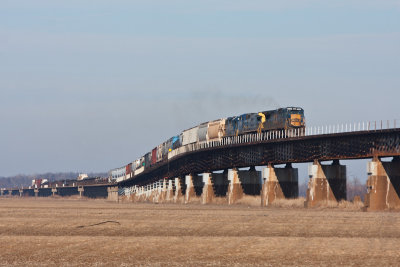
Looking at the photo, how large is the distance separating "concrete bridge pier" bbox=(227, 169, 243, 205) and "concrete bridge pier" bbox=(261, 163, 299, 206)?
9.68m

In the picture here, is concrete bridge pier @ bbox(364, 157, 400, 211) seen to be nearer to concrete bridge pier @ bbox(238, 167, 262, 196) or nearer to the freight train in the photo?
the freight train

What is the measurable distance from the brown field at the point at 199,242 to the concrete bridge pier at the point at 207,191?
193 ft

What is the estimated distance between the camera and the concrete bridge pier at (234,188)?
96312mm

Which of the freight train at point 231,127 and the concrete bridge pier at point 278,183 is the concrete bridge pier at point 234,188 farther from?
the concrete bridge pier at point 278,183

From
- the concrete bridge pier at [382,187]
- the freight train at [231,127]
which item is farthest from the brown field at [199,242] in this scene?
the freight train at [231,127]

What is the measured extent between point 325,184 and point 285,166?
1129cm

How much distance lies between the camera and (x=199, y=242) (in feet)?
106

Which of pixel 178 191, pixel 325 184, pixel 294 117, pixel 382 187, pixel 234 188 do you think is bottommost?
pixel 382 187

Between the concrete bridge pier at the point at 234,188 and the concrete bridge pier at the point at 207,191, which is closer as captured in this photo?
the concrete bridge pier at the point at 234,188

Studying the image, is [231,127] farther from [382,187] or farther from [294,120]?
[382,187]

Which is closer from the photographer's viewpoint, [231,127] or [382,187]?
[382,187]

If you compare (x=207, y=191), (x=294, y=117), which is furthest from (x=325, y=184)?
(x=207, y=191)

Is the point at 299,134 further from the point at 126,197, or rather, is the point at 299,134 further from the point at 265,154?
the point at 126,197

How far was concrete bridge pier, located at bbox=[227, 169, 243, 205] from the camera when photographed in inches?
3792
